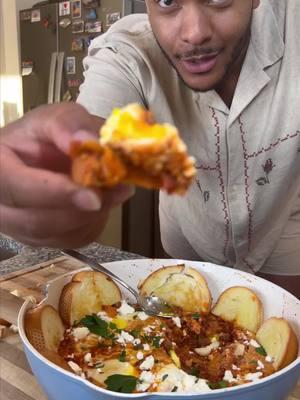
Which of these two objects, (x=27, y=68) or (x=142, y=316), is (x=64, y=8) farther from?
(x=142, y=316)

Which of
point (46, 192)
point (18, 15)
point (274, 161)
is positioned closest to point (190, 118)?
point (274, 161)

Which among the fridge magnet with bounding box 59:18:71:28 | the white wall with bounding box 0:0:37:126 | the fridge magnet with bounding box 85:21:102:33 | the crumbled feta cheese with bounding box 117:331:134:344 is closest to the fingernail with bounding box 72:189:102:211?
the crumbled feta cheese with bounding box 117:331:134:344

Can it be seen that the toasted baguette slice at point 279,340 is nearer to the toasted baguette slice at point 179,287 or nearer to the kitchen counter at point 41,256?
the toasted baguette slice at point 179,287

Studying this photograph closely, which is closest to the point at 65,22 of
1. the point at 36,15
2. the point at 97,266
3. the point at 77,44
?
the point at 77,44

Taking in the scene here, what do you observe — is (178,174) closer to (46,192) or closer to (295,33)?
(46,192)

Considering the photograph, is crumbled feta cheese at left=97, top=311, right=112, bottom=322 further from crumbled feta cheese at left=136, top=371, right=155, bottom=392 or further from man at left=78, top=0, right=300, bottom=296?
man at left=78, top=0, right=300, bottom=296

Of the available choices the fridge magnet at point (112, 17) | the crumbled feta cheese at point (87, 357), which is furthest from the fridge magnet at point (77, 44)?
the crumbled feta cheese at point (87, 357)
